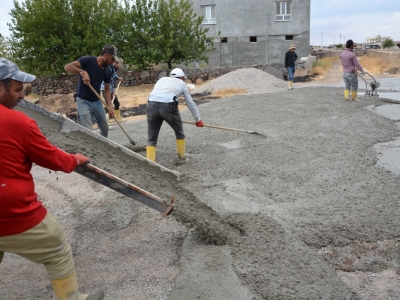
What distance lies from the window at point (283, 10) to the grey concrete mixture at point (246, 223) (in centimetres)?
2218

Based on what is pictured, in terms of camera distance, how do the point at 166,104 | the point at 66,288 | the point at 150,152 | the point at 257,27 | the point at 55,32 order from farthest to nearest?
the point at 257,27 < the point at 55,32 < the point at 150,152 < the point at 166,104 < the point at 66,288

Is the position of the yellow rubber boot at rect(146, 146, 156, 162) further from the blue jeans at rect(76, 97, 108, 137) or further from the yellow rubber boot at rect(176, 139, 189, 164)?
the blue jeans at rect(76, 97, 108, 137)

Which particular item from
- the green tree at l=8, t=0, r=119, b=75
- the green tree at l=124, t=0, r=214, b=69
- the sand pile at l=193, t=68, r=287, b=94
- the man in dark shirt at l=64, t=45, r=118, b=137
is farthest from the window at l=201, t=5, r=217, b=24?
the man in dark shirt at l=64, t=45, r=118, b=137

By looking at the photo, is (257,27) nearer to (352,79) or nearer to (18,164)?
(352,79)

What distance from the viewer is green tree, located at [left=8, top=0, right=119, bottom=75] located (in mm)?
19266

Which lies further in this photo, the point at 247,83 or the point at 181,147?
the point at 247,83

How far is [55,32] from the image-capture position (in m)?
19.8

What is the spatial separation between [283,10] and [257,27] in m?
2.12

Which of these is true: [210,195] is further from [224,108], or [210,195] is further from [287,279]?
[224,108]

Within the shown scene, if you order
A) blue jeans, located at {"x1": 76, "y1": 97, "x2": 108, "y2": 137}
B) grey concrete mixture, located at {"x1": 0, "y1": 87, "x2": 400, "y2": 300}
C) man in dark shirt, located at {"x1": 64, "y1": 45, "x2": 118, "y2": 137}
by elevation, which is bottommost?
grey concrete mixture, located at {"x1": 0, "y1": 87, "x2": 400, "y2": 300}

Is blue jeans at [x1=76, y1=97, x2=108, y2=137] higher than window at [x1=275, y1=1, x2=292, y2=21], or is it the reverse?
window at [x1=275, y1=1, x2=292, y2=21]

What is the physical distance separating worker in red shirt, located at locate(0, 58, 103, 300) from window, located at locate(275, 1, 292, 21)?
2673 centimetres

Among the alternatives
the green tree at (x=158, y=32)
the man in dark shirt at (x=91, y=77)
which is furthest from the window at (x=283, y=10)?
the man in dark shirt at (x=91, y=77)

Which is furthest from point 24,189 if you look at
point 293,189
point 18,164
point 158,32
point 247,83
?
point 158,32
